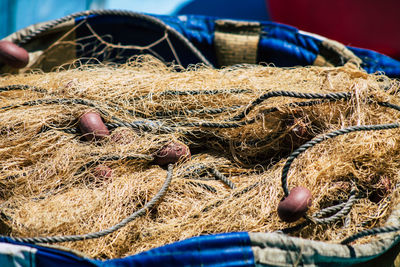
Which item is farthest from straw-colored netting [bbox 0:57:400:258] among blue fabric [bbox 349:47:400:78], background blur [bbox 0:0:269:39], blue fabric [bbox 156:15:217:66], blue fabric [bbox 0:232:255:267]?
background blur [bbox 0:0:269:39]

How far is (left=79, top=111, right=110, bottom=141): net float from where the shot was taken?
1087mm

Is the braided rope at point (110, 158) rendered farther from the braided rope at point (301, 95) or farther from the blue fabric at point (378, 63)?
the blue fabric at point (378, 63)

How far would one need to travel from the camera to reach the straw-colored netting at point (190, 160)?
38.0 inches

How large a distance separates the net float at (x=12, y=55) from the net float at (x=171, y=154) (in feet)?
2.47

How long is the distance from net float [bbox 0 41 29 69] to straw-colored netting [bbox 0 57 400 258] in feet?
0.75

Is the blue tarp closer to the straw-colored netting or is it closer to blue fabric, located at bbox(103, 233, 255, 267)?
the straw-colored netting

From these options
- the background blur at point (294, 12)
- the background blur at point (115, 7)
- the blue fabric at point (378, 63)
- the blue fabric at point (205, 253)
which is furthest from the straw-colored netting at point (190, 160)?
the background blur at point (115, 7)

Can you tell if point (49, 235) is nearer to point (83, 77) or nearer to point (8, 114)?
point (8, 114)

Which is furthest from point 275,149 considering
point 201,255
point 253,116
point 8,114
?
point 8,114

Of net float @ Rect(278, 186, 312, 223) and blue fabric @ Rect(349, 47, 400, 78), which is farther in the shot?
blue fabric @ Rect(349, 47, 400, 78)

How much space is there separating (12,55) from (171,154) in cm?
80

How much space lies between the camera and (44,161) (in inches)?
43.3

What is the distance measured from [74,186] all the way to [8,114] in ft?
0.99

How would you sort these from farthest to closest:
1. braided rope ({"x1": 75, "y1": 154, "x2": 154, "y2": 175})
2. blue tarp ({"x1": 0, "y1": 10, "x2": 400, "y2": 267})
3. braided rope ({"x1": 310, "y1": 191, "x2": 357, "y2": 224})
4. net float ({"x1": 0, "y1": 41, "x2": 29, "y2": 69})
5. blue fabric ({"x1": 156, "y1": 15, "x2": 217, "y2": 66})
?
blue fabric ({"x1": 156, "y1": 15, "x2": 217, "y2": 66})
blue tarp ({"x1": 0, "y1": 10, "x2": 400, "y2": 267})
net float ({"x1": 0, "y1": 41, "x2": 29, "y2": 69})
braided rope ({"x1": 75, "y1": 154, "x2": 154, "y2": 175})
braided rope ({"x1": 310, "y1": 191, "x2": 357, "y2": 224})
